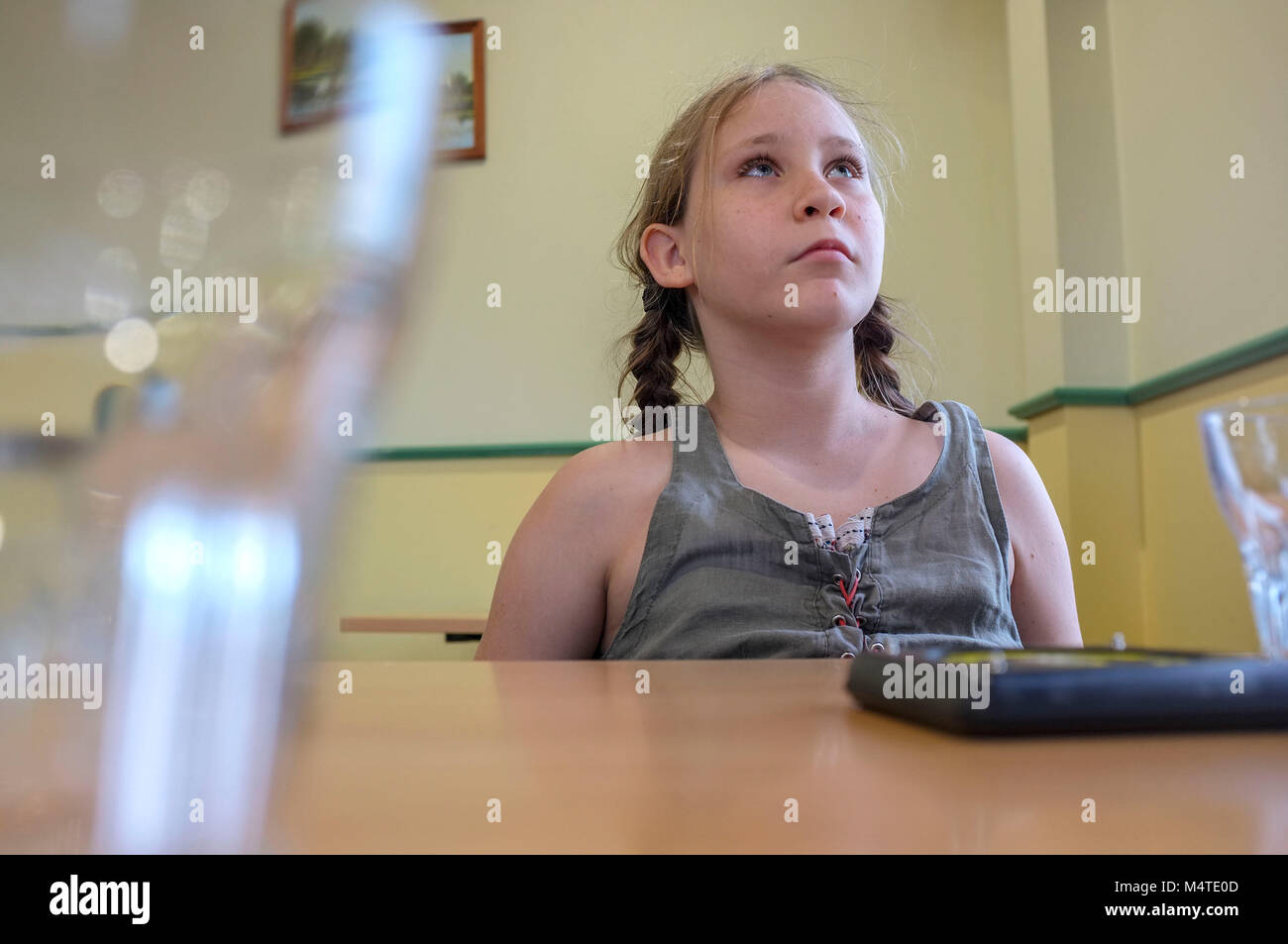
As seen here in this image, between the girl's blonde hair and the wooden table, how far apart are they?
625mm

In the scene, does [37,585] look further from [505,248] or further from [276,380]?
[505,248]

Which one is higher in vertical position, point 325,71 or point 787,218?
point 787,218

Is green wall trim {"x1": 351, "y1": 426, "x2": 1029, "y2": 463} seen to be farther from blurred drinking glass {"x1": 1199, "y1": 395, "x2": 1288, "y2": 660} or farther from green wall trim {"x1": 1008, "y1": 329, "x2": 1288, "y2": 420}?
blurred drinking glass {"x1": 1199, "y1": 395, "x2": 1288, "y2": 660}

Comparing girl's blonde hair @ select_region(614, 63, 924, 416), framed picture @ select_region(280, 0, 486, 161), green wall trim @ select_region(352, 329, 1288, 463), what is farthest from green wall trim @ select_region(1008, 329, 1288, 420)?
framed picture @ select_region(280, 0, 486, 161)

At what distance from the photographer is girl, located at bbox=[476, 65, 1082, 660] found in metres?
0.65

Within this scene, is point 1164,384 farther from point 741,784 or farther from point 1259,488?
point 741,784

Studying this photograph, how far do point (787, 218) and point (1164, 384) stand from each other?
1299mm

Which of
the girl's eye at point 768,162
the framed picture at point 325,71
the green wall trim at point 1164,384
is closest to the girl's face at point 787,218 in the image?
the girl's eye at point 768,162

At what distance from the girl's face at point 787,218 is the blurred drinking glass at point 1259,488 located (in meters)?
0.40

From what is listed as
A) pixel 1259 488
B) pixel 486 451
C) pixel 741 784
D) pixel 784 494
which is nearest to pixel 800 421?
pixel 784 494

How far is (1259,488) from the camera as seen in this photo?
323 millimetres

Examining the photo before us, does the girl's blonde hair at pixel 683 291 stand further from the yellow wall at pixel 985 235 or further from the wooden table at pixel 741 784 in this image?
the wooden table at pixel 741 784

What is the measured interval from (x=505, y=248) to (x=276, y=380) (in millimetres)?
2460

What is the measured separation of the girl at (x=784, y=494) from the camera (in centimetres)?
65
